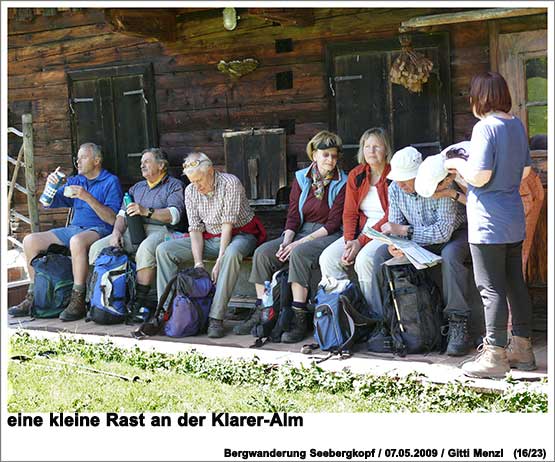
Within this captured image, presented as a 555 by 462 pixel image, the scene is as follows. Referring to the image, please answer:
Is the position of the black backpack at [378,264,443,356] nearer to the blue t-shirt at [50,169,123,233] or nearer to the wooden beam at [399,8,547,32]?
the wooden beam at [399,8,547,32]

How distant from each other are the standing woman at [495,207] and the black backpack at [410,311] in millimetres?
640

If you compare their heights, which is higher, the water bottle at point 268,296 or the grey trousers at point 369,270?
the grey trousers at point 369,270

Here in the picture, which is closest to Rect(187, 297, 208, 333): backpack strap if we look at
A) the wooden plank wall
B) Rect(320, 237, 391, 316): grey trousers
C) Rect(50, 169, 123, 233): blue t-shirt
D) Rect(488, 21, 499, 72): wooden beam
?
Rect(320, 237, 391, 316): grey trousers

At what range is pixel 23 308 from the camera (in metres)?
7.70

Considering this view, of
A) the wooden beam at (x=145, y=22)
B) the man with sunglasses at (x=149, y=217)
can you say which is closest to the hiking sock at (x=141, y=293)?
the man with sunglasses at (x=149, y=217)

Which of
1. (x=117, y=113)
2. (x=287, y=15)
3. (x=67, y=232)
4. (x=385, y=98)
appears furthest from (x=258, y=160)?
(x=67, y=232)

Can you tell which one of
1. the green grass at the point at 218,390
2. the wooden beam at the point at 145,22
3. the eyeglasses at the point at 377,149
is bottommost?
the green grass at the point at 218,390

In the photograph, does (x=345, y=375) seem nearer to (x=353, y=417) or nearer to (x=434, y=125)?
(x=353, y=417)

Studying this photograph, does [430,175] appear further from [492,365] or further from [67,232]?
[67,232]

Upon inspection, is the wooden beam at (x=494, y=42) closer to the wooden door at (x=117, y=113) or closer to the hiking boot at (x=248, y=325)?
the hiking boot at (x=248, y=325)

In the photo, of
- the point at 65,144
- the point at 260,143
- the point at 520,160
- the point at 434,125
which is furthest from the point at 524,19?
the point at 65,144

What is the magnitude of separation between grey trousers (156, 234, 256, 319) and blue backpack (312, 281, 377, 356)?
93 cm

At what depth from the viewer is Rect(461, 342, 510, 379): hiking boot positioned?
4.83m

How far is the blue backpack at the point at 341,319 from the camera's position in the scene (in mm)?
5648
